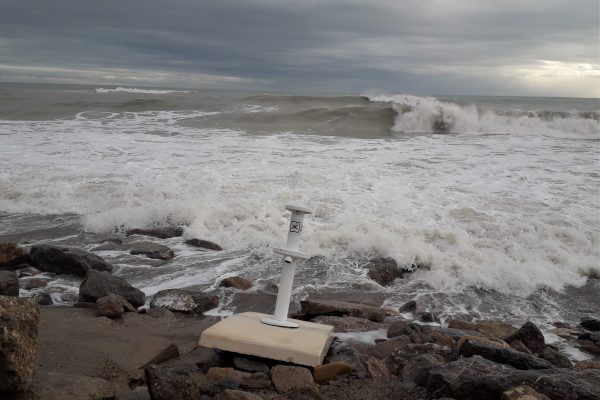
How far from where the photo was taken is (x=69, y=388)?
9.30ft

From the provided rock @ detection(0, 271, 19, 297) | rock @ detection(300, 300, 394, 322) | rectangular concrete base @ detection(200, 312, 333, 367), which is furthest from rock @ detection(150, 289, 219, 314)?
rectangular concrete base @ detection(200, 312, 333, 367)

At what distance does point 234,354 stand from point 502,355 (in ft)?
5.99

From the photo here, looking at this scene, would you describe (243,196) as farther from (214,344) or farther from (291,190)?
(214,344)

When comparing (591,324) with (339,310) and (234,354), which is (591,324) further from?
(234,354)

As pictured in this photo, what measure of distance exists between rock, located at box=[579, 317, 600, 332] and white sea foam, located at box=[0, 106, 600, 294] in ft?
3.35

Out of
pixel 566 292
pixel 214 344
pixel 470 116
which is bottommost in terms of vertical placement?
pixel 566 292

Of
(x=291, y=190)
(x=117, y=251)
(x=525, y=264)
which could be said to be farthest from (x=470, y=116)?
(x=117, y=251)

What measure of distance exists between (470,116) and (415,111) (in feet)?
7.20

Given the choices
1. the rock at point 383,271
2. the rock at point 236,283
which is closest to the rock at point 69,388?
the rock at point 236,283

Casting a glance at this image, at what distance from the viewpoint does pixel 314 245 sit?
7520 millimetres

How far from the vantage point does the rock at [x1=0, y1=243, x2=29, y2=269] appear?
6.33 m

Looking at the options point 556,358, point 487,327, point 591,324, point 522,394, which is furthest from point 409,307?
point 522,394

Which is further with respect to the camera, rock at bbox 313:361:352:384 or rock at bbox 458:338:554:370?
rock at bbox 458:338:554:370

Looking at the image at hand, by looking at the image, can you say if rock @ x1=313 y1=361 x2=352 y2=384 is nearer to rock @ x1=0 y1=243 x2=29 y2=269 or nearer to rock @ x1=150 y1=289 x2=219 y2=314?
rock @ x1=150 y1=289 x2=219 y2=314
